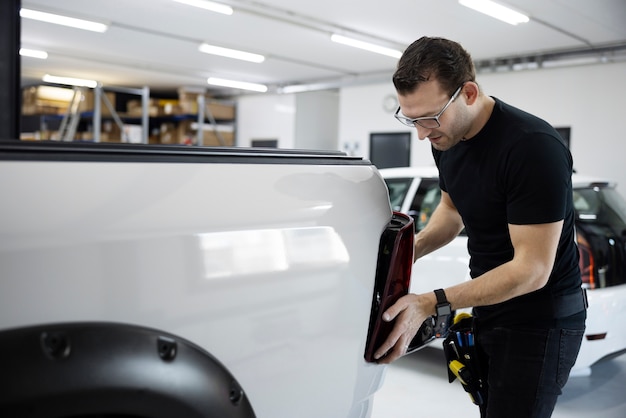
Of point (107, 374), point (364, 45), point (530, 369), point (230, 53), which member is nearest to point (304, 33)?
point (364, 45)

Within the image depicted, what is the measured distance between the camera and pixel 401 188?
4.80 m

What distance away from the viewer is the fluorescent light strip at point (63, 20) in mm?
8617

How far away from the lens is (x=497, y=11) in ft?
25.2

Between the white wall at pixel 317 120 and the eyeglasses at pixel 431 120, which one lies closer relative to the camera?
the eyeglasses at pixel 431 120

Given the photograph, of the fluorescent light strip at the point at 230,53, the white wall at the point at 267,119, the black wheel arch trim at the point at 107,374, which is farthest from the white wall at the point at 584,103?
the black wheel arch trim at the point at 107,374

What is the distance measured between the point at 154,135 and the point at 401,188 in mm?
11801

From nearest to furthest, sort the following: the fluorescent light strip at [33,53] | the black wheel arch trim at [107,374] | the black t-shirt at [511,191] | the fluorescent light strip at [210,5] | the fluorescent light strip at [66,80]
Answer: the black wheel arch trim at [107,374] → the black t-shirt at [511,191] → the fluorescent light strip at [210,5] → the fluorescent light strip at [33,53] → the fluorescent light strip at [66,80]

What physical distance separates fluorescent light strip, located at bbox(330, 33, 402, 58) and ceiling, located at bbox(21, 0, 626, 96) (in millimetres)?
168

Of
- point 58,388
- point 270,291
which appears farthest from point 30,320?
point 270,291

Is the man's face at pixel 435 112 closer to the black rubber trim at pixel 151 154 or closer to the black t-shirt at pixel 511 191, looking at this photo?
the black t-shirt at pixel 511 191

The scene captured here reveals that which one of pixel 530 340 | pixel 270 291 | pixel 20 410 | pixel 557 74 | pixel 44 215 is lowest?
pixel 530 340

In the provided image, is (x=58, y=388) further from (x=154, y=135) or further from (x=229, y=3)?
(x=154, y=135)

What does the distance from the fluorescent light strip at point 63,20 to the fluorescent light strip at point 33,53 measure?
104 inches

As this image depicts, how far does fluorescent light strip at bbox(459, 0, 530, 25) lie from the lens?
24.2ft
